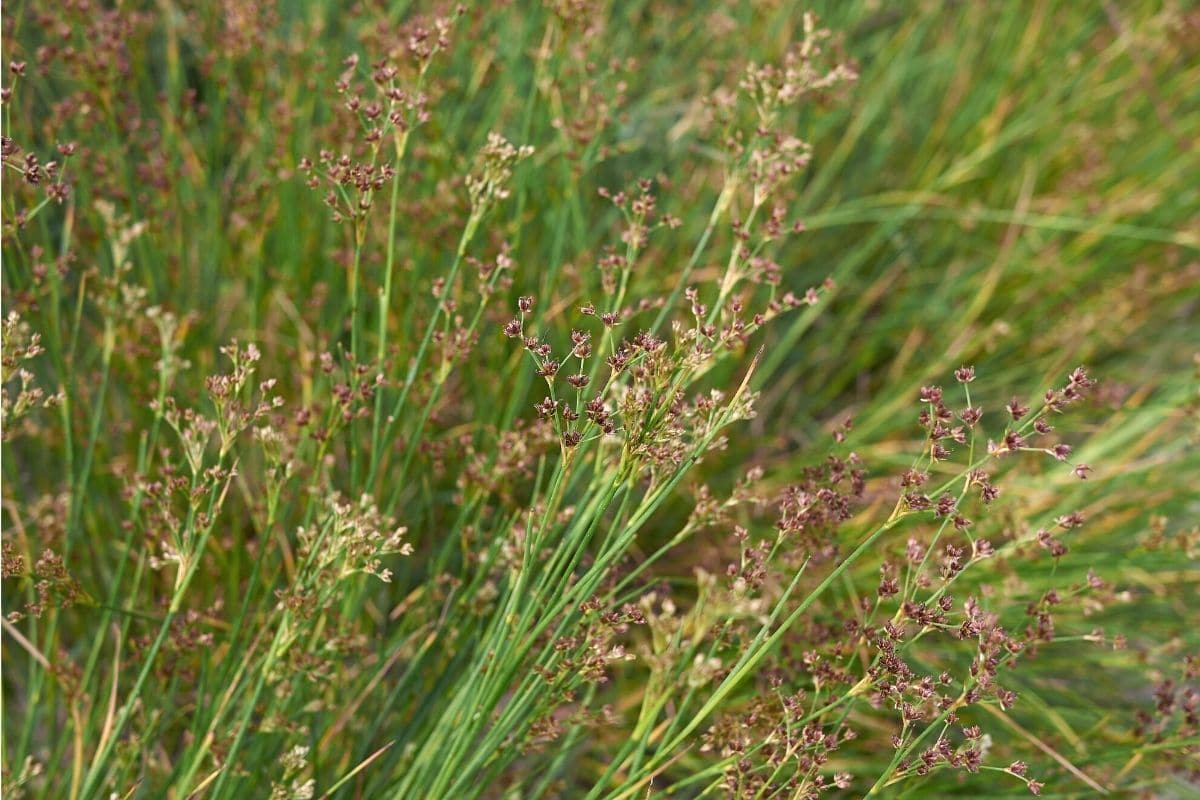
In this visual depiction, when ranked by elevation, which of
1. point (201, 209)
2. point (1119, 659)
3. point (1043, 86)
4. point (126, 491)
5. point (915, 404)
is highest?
point (1043, 86)

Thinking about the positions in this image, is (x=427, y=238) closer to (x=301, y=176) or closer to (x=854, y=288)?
(x=301, y=176)

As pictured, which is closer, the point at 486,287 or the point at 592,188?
the point at 486,287

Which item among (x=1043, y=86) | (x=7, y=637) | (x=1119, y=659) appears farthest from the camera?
(x=1043, y=86)

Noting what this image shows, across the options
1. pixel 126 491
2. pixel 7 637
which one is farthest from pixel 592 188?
pixel 7 637

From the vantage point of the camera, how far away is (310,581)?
4.63ft

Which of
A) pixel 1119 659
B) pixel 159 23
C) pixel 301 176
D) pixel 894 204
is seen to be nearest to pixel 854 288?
pixel 894 204

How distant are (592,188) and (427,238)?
70 cm

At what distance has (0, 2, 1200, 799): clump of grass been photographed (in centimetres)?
136

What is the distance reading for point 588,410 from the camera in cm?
117

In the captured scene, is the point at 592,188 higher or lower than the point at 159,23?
lower

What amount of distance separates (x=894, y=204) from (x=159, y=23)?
1985 millimetres

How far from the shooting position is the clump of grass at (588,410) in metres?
1.36

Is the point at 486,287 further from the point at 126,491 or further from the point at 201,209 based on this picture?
the point at 201,209

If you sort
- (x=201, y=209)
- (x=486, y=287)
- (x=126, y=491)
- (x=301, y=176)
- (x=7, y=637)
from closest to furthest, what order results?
(x=486, y=287), (x=126, y=491), (x=7, y=637), (x=301, y=176), (x=201, y=209)
